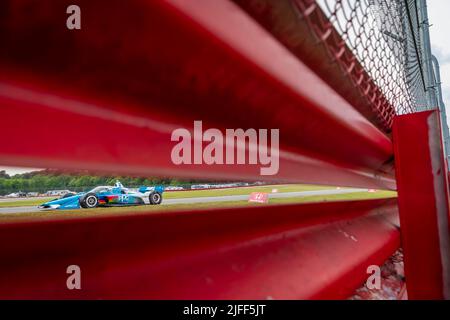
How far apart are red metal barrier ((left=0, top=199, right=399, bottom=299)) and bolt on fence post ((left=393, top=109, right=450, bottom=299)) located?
0.21 meters

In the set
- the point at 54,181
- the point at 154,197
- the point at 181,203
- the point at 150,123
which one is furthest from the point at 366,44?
the point at 154,197

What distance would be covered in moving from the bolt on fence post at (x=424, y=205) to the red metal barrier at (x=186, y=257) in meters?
0.21

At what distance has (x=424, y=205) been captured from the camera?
Result: 2.14ft

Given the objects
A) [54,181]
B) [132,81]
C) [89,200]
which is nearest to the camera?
[132,81]

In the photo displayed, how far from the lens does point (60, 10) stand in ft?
0.66

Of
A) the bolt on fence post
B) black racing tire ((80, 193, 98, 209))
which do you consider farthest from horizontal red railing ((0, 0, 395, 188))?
black racing tire ((80, 193, 98, 209))

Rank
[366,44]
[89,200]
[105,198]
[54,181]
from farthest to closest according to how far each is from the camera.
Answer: [105,198] < [89,200] < [366,44] < [54,181]

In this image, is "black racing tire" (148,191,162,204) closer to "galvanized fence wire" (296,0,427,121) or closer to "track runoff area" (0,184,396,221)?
"track runoff area" (0,184,396,221)

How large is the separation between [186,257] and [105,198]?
6652 mm

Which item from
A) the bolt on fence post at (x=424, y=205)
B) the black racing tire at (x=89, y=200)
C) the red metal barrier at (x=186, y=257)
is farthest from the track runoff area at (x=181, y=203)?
the black racing tire at (x=89, y=200)

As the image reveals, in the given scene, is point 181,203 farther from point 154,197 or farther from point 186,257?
point 186,257

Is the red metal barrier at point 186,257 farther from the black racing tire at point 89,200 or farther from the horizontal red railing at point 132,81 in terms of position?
the black racing tire at point 89,200

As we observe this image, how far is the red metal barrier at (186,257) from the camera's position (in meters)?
0.25

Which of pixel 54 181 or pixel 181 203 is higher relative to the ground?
pixel 54 181
